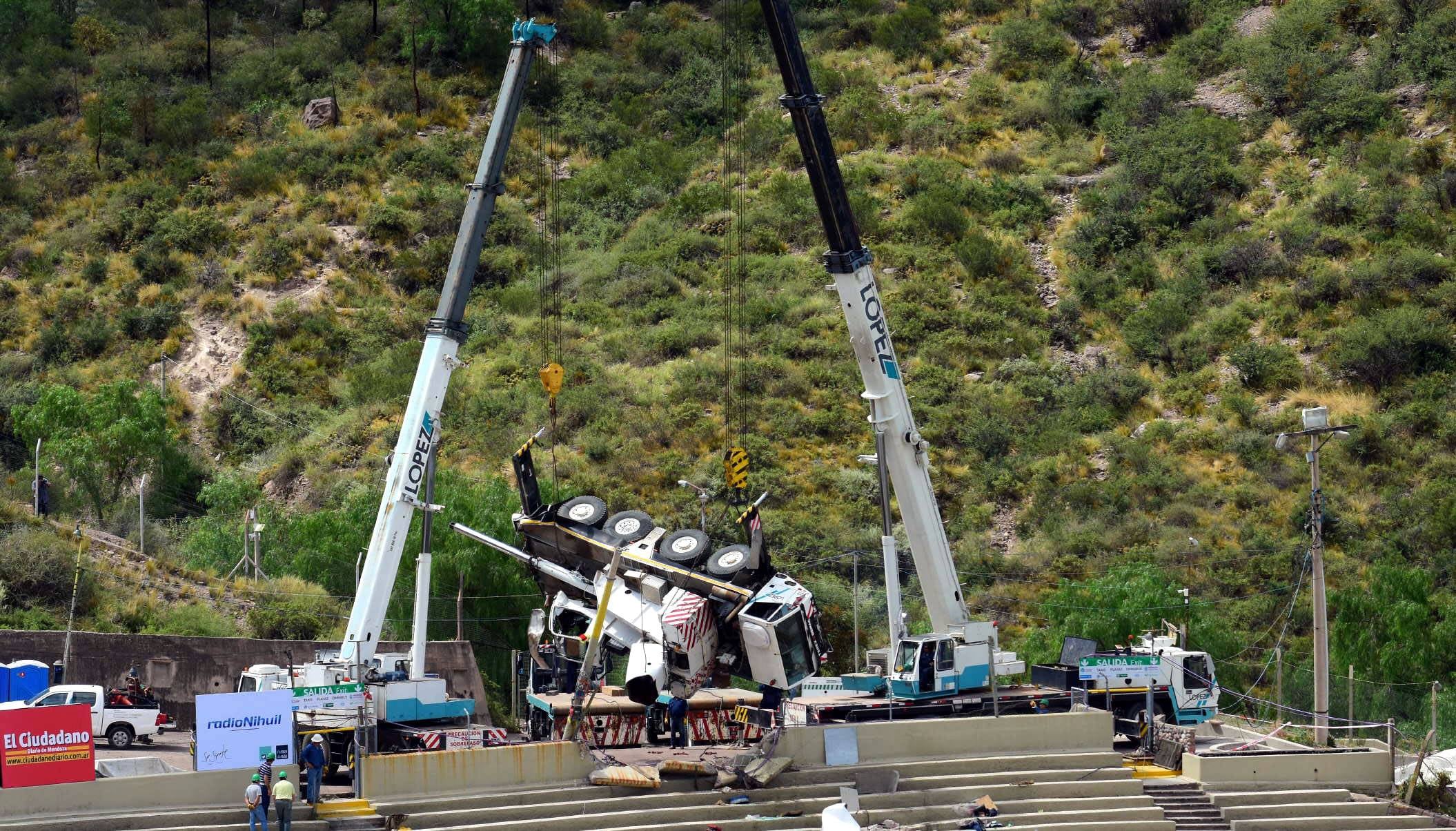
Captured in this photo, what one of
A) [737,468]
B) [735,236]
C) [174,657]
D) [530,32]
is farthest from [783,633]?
[735,236]

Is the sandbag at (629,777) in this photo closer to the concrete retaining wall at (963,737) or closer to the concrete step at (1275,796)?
the concrete retaining wall at (963,737)

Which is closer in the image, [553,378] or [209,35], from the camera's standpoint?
[553,378]

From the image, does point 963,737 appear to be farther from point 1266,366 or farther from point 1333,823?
point 1266,366

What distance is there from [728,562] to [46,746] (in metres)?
12.4

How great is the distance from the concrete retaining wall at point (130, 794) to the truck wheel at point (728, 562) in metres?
9.29

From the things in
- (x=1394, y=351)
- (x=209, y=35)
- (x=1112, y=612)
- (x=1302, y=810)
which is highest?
(x=209, y=35)

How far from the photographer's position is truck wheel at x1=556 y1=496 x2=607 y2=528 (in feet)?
106

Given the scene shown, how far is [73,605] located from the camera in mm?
38094

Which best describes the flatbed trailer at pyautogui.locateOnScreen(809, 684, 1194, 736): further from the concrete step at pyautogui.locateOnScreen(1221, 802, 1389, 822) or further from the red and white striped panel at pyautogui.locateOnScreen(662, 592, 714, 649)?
the concrete step at pyautogui.locateOnScreen(1221, 802, 1389, 822)

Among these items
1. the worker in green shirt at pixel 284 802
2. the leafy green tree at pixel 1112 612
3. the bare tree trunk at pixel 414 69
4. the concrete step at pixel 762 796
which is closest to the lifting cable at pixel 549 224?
the bare tree trunk at pixel 414 69

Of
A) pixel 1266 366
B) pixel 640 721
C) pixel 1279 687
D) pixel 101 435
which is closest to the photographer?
pixel 640 721

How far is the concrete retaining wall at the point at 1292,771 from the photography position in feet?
92.1

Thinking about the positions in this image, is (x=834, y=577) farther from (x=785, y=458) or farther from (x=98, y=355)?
(x=98, y=355)

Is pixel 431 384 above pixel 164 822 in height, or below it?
above
